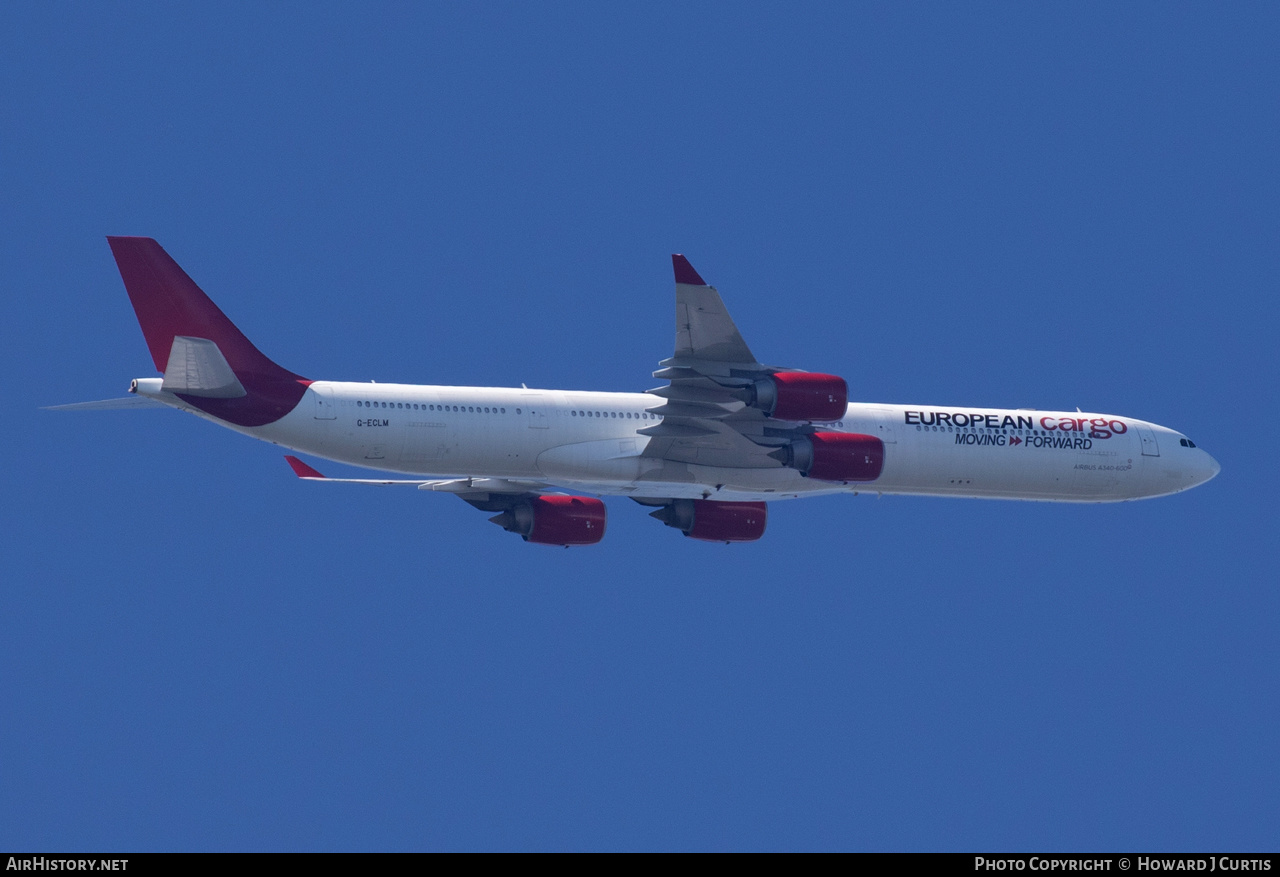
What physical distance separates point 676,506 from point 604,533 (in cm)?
228

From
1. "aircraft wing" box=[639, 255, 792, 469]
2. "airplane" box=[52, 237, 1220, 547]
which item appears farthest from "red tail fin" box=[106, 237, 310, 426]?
"aircraft wing" box=[639, 255, 792, 469]

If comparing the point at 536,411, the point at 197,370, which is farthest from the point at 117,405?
the point at 536,411

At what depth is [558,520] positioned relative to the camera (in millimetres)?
47625

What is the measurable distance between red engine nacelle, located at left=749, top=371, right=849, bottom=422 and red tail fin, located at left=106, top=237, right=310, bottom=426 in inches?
456

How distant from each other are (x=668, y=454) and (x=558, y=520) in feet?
16.6

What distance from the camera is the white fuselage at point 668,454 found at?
41841 mm

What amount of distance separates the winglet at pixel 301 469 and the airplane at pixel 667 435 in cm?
4

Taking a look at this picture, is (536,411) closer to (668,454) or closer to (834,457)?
(668,454)

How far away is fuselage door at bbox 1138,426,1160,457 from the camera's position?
160 ft

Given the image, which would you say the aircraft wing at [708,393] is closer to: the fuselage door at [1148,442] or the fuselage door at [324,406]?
the fuselage door at [324,406]

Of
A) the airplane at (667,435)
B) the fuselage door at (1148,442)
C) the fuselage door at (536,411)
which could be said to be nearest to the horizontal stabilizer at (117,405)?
the airplane at (667,435)

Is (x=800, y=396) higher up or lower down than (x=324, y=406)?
higher up

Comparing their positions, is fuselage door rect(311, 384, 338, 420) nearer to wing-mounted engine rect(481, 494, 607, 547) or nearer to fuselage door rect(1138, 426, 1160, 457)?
wing-mounted engine rect(481, 494, 607, 547)
